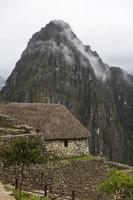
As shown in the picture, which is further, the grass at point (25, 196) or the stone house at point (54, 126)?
the stone house at point (54, 126)

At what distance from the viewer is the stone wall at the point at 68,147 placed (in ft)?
89.7

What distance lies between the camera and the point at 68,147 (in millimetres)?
28203

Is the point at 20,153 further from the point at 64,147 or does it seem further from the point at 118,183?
the point at 118,183

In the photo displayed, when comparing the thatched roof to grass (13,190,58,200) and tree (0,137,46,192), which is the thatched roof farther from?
grass (13,190,58,200)

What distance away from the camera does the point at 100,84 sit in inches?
7308

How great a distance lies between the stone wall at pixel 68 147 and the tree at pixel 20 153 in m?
2.45

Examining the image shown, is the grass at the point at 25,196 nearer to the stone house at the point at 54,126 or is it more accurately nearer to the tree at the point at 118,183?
the tree at the point at 118,183

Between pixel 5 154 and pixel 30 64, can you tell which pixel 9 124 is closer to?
pixel 5 154

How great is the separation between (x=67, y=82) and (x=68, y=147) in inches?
4912

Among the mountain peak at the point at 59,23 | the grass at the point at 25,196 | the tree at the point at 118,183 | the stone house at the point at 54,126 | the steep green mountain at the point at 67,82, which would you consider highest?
the mountain peak at the point at 59,23

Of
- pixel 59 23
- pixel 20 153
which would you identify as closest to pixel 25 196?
pixel 20 153

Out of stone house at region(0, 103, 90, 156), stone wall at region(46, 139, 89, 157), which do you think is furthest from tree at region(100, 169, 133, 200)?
stone house at region(0, 103, 90, 156)

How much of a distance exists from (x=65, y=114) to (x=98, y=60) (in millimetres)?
158711

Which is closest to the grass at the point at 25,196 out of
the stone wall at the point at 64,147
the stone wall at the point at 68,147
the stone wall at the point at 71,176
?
the stone wall at the point at 71,176
